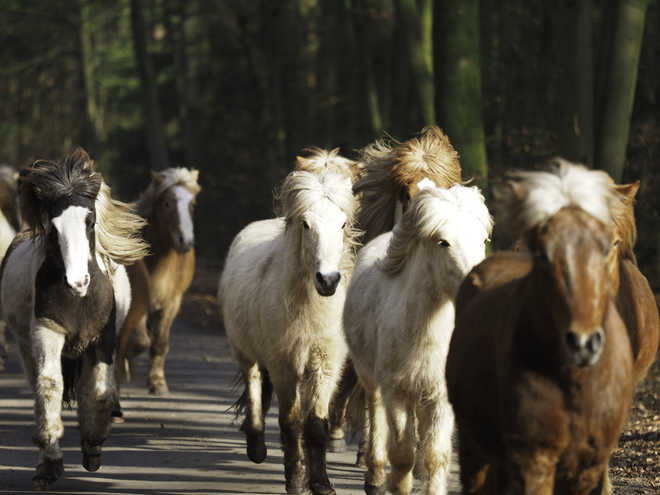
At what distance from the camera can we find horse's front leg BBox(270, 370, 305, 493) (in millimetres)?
6480

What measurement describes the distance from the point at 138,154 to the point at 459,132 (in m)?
20.7

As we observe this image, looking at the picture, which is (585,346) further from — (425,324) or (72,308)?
(72,308)

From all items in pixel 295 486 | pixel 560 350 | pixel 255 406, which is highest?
pixel 560 350

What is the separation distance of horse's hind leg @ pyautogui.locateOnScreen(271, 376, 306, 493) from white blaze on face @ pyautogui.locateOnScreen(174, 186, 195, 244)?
14.7 ft

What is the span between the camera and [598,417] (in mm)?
3535

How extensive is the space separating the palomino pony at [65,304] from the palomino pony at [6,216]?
16.9ft

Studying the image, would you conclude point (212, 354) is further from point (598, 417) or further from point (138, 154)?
point (138, 154)

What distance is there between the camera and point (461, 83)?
10.8 m

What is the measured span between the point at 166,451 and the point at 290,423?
6.37 ft

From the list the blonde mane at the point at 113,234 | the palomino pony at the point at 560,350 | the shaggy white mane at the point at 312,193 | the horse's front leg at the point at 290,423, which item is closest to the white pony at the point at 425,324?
the shaggy white mane at the point at 312,193

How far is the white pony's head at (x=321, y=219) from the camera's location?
6074 millimetres

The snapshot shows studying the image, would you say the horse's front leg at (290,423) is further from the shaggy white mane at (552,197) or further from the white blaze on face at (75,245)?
the shaggy white mane at (552,197)

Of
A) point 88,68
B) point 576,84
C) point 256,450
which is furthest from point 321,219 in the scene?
point 88,68

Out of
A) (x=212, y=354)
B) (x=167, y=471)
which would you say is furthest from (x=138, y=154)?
(x=167, y=471)
